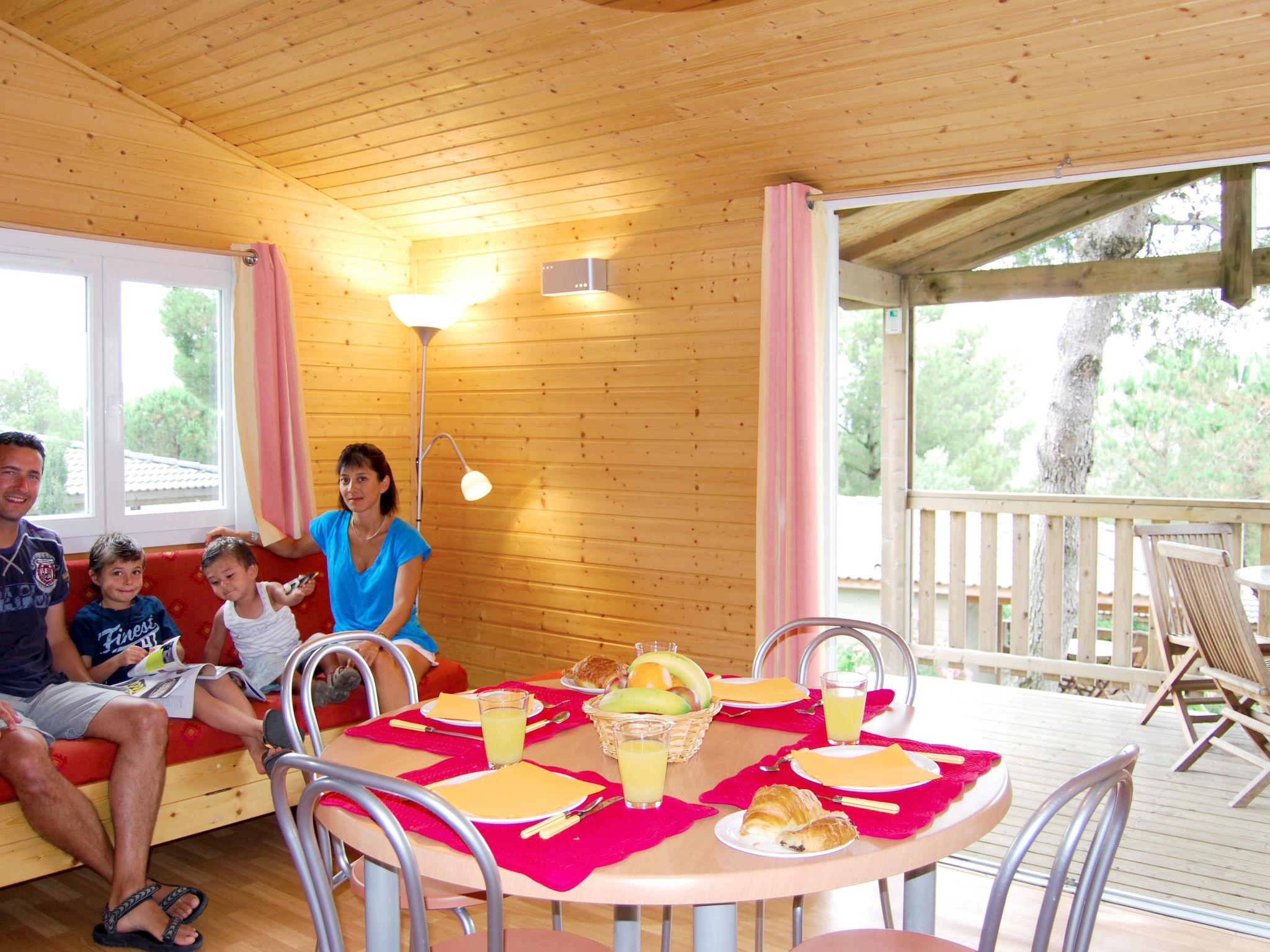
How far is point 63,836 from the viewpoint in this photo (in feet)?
8.82

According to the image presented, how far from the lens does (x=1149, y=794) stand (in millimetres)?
3789

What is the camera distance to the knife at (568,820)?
1.40 m

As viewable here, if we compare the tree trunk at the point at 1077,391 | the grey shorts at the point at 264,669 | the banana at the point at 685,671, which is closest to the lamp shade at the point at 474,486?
the grey shorts at the point at 264,669

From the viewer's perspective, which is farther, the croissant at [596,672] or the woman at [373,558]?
the woman at [373,558]

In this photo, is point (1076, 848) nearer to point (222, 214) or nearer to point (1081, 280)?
point (222, 214)

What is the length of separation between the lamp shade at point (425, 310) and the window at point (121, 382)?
67 centimetres

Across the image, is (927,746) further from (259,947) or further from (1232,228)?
(1232,228)

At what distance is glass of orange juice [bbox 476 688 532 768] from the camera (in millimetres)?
1634

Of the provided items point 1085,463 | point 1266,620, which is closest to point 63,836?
point 1266,620

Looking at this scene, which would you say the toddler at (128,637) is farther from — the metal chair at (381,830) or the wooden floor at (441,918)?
the metal chair at (381,830)

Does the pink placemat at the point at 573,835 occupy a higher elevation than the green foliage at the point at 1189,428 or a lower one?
lower

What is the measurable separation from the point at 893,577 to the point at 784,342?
8.29 ft

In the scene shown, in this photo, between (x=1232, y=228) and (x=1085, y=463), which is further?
(x=1085, y=463)

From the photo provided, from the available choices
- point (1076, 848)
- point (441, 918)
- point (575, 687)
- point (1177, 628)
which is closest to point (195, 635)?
point (441, 918)
